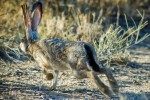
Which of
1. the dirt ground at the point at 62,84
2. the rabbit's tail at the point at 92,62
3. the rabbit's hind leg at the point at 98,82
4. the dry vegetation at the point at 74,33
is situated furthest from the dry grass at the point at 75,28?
the rabbit's hind leg at the point at 98,82

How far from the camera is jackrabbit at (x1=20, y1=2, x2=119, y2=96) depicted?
5250 mm

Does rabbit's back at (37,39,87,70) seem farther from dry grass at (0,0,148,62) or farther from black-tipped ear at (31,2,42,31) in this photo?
dry grass at (0,0,148,62)

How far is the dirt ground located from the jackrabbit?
9.2 inches

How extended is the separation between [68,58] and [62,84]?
1.04m

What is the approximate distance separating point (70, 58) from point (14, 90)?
0.90 metres

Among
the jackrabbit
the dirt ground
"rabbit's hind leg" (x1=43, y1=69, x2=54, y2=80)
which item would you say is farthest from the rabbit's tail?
"rabbit's hind leg" (x1=43, y1=69, x2=54, y2=80)

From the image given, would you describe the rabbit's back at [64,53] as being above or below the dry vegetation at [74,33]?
below

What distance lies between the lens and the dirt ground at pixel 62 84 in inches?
225

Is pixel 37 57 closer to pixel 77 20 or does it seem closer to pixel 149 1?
pixel 77 20

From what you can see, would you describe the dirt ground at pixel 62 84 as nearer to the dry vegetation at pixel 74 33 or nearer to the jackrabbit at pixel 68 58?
the dry vegetation at pixel 74 33

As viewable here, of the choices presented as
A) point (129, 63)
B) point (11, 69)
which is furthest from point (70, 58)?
point (129, 63)

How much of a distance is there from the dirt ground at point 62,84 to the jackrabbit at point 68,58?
235mm

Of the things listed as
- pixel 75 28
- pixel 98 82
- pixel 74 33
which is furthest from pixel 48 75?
pixel 75 28

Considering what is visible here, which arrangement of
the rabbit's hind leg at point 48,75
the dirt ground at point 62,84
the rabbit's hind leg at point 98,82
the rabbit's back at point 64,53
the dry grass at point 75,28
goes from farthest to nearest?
the dry grass at point 75,28 → the rabbit's hind leg at point 48,75 → the dirt ground at point 62,84 → the rabbit's back at point 64,53 → the rabbit's hind leg at point 98,82
